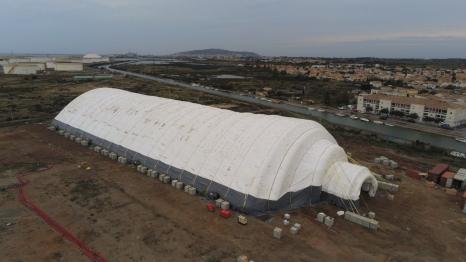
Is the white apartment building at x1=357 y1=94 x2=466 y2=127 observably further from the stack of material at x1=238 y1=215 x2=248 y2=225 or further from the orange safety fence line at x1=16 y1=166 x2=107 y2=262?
the orange safety fence line at x1=16 y1=166 x2=107 y2=262

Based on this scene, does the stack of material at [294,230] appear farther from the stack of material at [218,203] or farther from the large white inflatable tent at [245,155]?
the stack of material at [218,203]

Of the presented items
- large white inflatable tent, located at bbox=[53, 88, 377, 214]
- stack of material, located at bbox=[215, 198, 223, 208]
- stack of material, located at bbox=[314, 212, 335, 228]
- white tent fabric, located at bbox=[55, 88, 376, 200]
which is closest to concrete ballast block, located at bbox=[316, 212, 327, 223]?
stack of material, located at bbox=[314, 212, 335, 228]

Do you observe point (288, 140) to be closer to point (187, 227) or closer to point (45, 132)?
point (187, 227)

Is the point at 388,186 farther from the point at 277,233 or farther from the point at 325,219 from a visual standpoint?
the point at 277,233

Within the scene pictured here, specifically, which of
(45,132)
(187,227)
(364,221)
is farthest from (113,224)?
(45,132)

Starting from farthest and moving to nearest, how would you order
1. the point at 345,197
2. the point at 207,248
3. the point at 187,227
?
the point at 345,197, the point at 187,227, the point at 207,248

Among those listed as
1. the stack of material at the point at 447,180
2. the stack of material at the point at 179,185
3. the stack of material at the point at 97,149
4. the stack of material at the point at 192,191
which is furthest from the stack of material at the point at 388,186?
the stack of material at the point at 97,149

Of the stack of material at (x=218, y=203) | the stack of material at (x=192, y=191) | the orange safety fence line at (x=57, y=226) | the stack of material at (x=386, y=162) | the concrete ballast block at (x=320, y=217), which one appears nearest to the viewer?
the orange safety fence line at (x=57, y=226)
